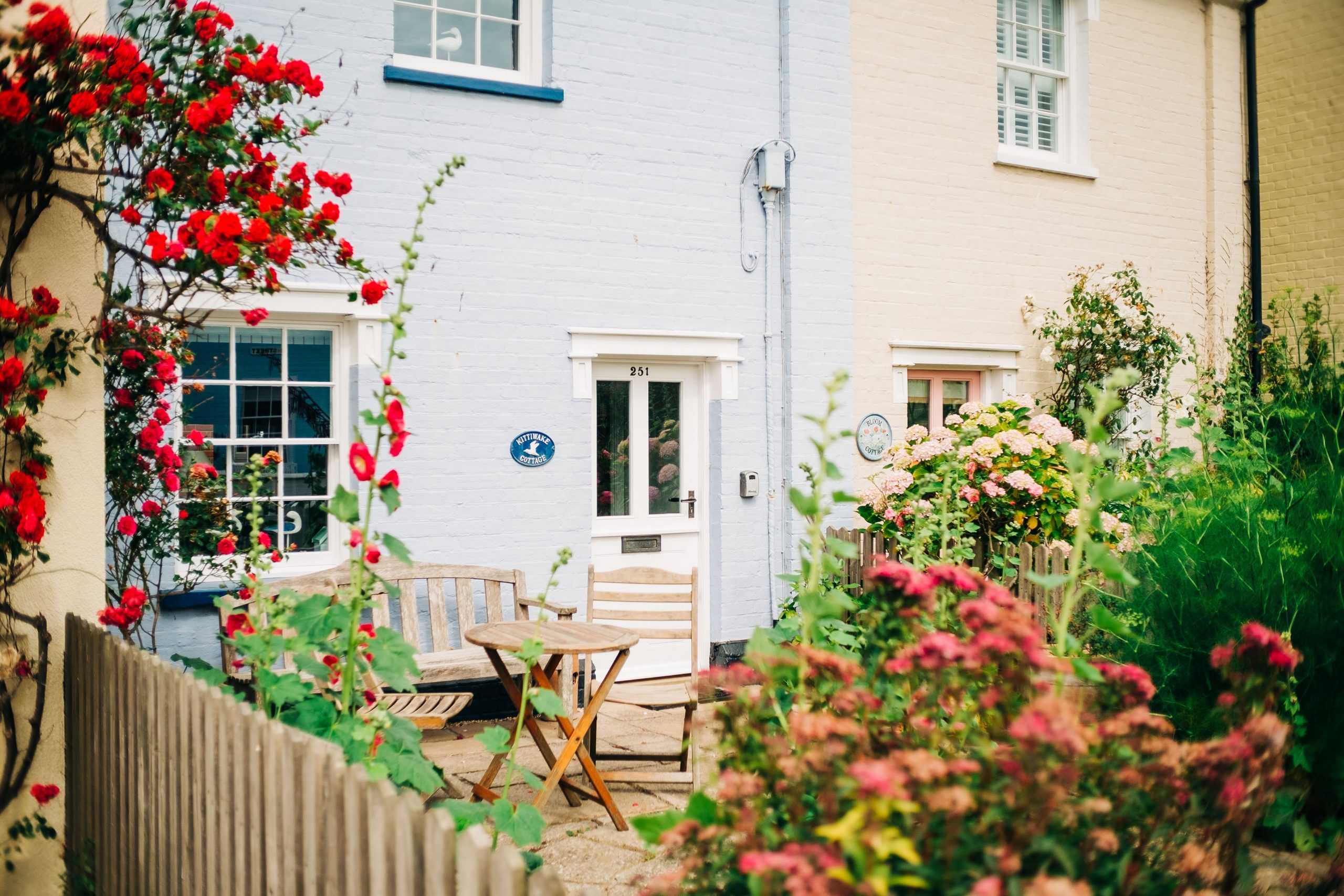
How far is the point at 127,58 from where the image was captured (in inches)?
129

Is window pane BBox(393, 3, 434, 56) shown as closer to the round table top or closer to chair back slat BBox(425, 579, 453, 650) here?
chair back slat BBox(425, 579, 453, 650)

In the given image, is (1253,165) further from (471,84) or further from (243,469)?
(243,469)

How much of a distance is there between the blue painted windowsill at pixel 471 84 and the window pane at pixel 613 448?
6.33 feet

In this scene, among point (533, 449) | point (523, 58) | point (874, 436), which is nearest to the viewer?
point (533, 449)

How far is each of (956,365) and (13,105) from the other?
6758 mm

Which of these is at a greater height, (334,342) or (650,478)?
(334,342)

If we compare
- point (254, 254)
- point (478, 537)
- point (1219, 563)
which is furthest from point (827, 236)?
point (254, 254)

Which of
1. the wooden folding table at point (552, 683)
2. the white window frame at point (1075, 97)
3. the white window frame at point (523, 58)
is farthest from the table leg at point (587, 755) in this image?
the white window frame at point (1075, 97)

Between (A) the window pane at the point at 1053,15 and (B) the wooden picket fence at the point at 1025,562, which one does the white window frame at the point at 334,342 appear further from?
(A) the window pane at the point at 1053,15

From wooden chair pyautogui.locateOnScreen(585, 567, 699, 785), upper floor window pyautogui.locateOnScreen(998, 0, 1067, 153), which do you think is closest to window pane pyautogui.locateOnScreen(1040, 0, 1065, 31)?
upper floor window pyautogui.locateOnScreen(998, 0, 1067, 153)


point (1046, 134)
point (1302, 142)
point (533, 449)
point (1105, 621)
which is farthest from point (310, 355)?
point (1302, 142)

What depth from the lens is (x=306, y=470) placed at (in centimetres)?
614

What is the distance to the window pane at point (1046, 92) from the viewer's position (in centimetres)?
886

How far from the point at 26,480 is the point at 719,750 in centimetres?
277
